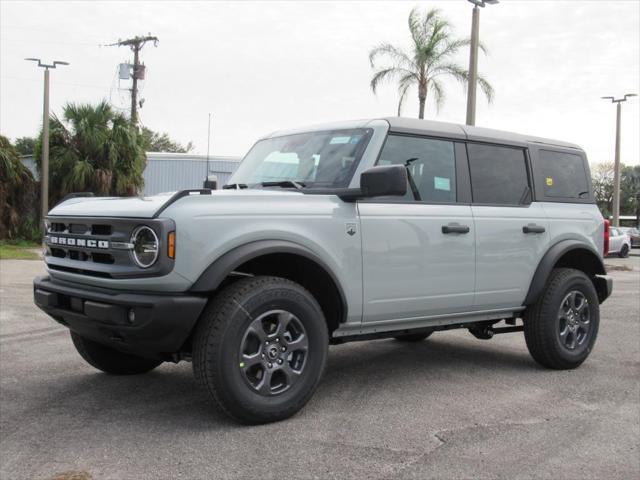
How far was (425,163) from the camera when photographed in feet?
17.3

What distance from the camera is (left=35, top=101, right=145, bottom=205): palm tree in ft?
79.8

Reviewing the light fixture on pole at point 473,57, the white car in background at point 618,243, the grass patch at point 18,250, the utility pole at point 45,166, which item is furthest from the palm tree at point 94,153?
the white car in background at point 618,243

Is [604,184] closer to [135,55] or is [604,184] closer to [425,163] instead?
[135,55]

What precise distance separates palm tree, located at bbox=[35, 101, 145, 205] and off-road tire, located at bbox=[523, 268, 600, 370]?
20394 mm

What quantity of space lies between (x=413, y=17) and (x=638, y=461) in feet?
70.9

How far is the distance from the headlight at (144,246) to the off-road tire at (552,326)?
3.38 metres

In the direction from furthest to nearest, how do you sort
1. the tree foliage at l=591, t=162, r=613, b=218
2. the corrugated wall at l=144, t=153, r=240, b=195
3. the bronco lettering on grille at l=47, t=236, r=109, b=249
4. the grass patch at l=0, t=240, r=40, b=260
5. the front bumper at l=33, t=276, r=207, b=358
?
the tree foliage at l=591, t=162, r=613, b=218, the corrugated wall at l=144, t=153, r=240, b=195, the grass patch at l=0, t=240, r=40, b=260, the bronco lettering on grille at l=47, t=236, r=109, b=249, the front bumper at l=33, t=276, r=207, b=358

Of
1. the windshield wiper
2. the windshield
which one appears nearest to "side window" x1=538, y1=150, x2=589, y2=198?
the windshield

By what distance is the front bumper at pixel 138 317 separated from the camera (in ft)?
12.6

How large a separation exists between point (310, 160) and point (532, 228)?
1967 millimetres

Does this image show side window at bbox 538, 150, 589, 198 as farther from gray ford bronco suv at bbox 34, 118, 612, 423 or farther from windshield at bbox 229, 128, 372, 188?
windshield at bbox 229, 128, 372, 188

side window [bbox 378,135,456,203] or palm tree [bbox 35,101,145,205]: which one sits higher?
palm tree [bbox 35,101,145,205]

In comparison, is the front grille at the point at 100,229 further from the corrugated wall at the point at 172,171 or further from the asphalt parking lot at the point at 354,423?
the corrugated wall at the point at 172,171

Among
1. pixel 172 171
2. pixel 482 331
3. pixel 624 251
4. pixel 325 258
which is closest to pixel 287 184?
pixel 325 258
